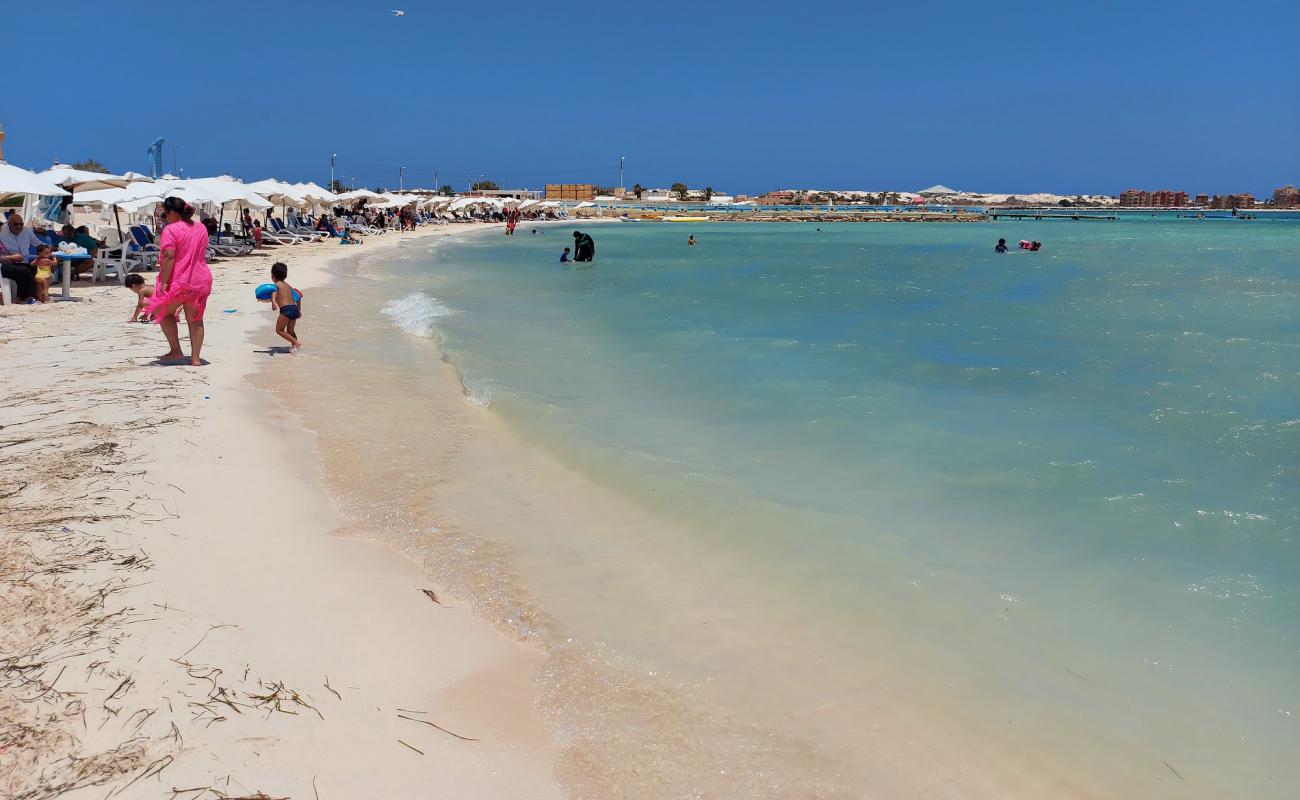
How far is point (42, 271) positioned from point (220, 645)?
34.5ft

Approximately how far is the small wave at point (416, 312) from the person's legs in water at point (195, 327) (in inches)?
143

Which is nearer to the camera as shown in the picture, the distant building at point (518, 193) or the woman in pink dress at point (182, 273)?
the woman in pink dress at point (182, 273)

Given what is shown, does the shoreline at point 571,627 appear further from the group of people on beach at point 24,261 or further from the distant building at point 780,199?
the distant building at point 780,199

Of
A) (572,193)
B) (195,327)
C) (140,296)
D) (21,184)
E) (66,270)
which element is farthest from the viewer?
(572,193)

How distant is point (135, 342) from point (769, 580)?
737 centimetres

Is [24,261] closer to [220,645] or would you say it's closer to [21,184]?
[21,184]

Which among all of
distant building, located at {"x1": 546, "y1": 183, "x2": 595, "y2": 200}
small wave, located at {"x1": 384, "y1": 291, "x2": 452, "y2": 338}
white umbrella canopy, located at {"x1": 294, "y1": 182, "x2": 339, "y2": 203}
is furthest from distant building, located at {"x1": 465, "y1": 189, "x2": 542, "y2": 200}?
small wave, located at {"x1": 384, "y1": 291, "x2": 452, "y2": 338}

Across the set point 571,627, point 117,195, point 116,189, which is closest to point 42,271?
point 117,195

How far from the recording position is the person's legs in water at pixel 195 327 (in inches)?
281

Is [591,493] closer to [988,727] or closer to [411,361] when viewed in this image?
[988,727]

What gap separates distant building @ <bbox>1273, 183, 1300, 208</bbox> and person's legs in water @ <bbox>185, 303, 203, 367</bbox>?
614 feet

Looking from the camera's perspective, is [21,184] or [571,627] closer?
[571,627]

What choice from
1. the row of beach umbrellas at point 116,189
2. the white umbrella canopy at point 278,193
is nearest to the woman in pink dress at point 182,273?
the row of beach umbrellas at point 116,189

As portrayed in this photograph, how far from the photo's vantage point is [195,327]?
7246 millimetres
